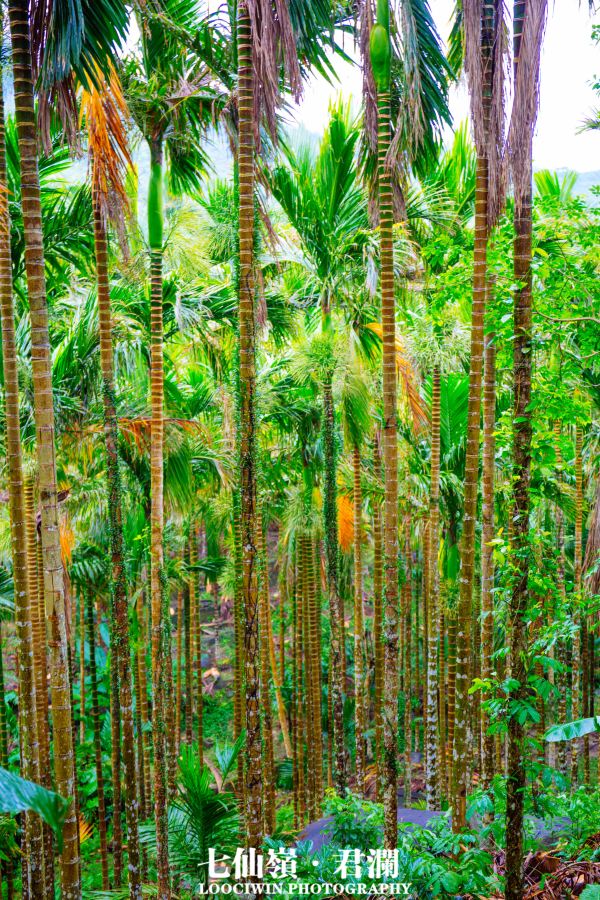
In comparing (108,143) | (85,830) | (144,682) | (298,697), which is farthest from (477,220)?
(85,830)

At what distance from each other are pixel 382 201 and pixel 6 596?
747 cm

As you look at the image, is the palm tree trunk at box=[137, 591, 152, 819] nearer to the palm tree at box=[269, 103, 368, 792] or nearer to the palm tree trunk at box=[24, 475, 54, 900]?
the palm tree trunk at box=[24, 475, 54, 900]

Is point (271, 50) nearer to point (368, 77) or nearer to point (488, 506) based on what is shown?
Answer: point (368, 77)

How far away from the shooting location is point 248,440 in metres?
5.83

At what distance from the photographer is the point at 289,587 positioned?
18.4 meters

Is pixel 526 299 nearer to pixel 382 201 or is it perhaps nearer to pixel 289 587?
pixel 382 201

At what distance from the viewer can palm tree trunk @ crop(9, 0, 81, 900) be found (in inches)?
190

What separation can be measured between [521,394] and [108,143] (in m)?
4.38

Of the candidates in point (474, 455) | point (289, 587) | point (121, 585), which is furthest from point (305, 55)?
point (289, 587)

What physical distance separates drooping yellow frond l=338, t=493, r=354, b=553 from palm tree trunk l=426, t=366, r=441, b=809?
189 centimetres

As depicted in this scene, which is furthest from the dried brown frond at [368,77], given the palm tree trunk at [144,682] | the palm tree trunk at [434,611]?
the palm tree trunk at [144,682]

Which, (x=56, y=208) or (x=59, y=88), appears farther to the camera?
(x=56, y=208)

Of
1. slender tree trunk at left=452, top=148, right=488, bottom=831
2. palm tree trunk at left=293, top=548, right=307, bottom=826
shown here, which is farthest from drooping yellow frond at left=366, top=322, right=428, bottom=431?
palm tree trunk at left=293, top=548, right=307, bottom=826

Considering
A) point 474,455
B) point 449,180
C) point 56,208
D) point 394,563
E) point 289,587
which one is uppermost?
point 449,180
